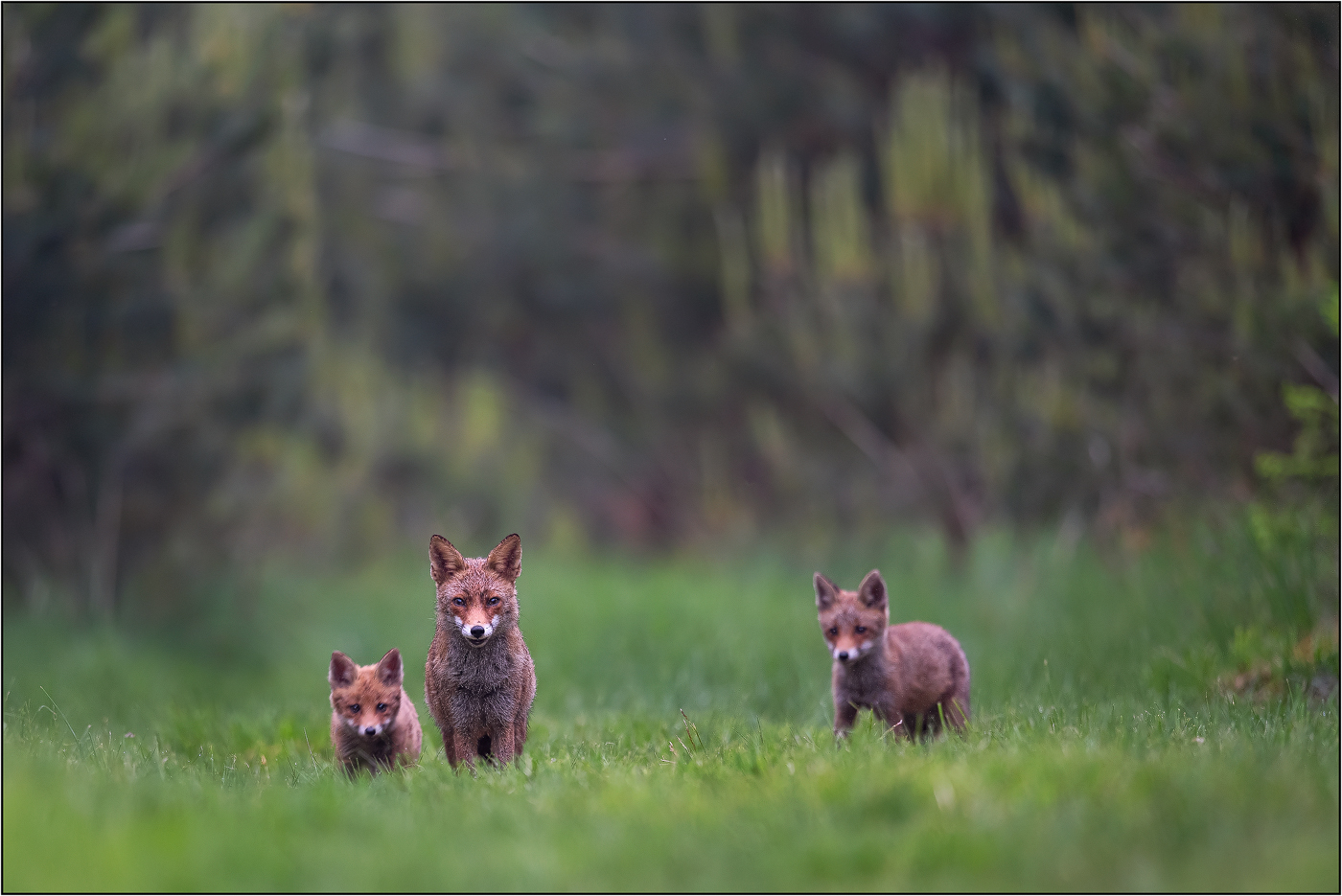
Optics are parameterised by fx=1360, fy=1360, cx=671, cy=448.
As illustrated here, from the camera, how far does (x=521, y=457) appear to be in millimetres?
21203

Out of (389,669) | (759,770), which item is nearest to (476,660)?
(389,669)

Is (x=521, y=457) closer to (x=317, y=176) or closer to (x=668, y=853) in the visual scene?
(x=317, y=176)

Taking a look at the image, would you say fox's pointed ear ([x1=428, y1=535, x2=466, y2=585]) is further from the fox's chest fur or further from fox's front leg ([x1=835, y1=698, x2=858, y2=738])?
fox's front leg ([x1=835, y1=698, x2=858, y2=738])

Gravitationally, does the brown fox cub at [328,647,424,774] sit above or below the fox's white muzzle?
below

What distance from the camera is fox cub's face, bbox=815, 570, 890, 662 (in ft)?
21.5

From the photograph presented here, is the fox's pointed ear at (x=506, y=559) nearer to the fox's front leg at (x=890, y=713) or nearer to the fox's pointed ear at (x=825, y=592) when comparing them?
the fox's pointed ear at (x=825, y=592)

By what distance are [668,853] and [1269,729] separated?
3136 millimetres

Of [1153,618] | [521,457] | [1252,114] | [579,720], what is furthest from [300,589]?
[1252,114]

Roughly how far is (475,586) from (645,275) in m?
19.2

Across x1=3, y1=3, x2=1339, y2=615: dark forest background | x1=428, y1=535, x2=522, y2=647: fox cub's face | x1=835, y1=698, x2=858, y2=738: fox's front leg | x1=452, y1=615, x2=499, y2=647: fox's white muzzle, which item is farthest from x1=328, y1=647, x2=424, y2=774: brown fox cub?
x1=3, y1=3, x2=1339, y2=615: dark forest background

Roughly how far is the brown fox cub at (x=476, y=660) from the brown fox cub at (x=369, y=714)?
0.28m

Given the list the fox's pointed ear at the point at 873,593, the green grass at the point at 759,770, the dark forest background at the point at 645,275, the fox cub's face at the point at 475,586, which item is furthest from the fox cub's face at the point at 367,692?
the dark forest background at the point at 645,275

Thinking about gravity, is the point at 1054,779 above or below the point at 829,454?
below

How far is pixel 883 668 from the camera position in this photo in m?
6.66
